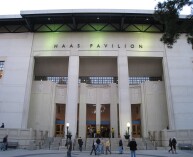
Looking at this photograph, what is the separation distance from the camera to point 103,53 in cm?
3095

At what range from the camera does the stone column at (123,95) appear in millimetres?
27938

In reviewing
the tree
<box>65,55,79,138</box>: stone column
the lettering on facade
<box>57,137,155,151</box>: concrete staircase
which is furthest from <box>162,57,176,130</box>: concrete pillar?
the tree

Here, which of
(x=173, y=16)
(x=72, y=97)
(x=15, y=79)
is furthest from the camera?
(x=15, y=79)

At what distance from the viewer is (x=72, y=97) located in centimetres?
2917

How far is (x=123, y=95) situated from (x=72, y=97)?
6.86 m

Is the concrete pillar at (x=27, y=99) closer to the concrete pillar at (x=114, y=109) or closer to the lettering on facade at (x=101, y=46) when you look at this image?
the lettering on facade at (x=101, y=46)

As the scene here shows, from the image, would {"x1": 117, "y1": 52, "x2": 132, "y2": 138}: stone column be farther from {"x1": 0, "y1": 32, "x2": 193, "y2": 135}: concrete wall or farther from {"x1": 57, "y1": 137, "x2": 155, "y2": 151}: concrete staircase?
{"x1": 57, "y1": 137, "x2": 155, "y2": 151}: concrete staircase

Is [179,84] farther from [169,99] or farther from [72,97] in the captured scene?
[72,97]

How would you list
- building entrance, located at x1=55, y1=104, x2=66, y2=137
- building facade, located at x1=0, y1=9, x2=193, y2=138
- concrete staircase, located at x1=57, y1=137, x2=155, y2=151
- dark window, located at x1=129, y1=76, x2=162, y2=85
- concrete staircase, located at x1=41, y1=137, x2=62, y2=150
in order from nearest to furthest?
concrete staircase, located at x1=57, y1=137, x2=155, y2=151
concrete staircase, located at x1=41, y1=137, x2=62, y2=150
building facade, located at x1=0, y1=9, x2=193, y2=138
building entrance, located at x1=55, y1=104, x2=66, y2=137
dark window, located at x1=129, y1=76, x2=162, y2=85

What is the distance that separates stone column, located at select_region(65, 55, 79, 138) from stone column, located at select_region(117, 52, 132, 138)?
598cm

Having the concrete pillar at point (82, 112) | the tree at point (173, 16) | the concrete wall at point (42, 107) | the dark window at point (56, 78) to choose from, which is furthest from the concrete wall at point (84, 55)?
the tree at point (173, 16)

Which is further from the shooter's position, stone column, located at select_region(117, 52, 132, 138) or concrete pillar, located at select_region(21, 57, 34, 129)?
concrete pillar, located at select_region(21, 57, 34, 129)

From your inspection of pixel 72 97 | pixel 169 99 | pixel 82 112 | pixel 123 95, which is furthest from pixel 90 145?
pixel 169 99

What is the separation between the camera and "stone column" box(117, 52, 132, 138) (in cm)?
2794
